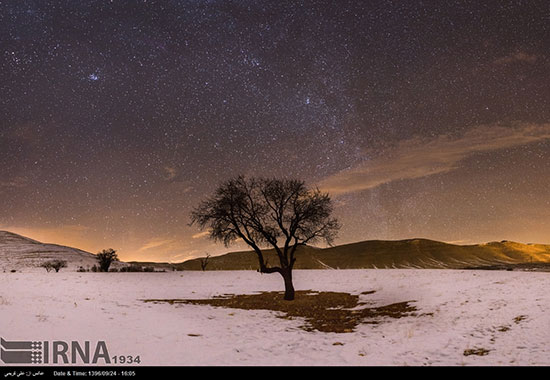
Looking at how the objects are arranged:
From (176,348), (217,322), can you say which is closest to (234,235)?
(217,322)

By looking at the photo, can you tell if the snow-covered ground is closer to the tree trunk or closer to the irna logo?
the irna logo

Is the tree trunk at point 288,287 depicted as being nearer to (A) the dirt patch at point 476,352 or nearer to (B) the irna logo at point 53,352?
(A) the dirt patch at point 476,352

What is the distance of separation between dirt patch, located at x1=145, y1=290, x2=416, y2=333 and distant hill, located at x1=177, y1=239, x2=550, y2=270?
72.3 metres

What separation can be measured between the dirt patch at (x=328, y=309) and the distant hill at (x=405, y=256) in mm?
72257

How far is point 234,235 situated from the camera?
28859mm

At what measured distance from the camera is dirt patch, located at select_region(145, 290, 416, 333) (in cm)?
1844

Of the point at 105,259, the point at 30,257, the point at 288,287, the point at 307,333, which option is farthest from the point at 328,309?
the point at 30,257

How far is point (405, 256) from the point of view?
119125 millimetres

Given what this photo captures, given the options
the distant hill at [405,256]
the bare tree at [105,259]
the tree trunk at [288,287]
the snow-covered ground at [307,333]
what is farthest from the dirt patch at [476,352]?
the distant hill at [405,256]

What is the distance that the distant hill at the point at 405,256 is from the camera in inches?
4279
